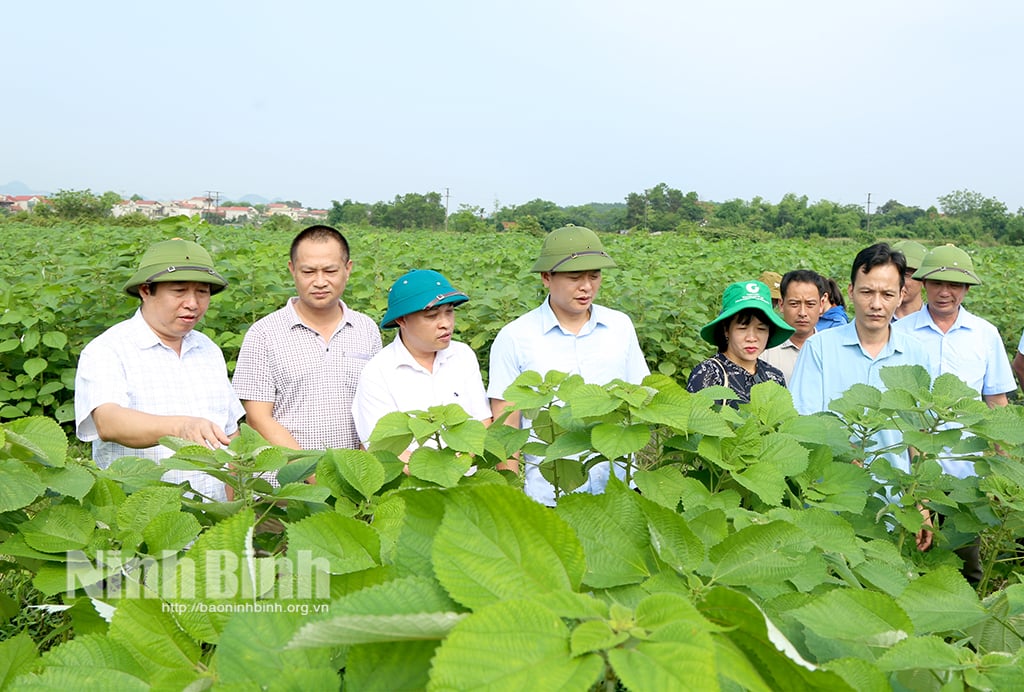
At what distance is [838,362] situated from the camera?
9.83 feet

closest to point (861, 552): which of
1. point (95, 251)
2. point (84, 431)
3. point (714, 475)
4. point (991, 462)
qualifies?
point (714, 475)

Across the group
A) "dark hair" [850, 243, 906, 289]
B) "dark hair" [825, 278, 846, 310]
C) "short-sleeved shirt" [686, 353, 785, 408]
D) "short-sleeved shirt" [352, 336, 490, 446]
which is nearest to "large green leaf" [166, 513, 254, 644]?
"short-sleeved shirt" [352, 336, 490, 446]

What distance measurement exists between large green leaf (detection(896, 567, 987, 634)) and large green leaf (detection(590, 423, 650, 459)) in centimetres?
38

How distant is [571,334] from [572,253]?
1.04 ft

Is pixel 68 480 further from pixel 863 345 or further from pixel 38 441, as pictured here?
pixel 863 345

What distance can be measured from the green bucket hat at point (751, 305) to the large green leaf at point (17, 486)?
2.71 meters

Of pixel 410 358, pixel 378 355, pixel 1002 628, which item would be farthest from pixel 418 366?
pixel 1002 628

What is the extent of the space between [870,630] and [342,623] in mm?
476

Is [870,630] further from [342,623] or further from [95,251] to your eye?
[95,251]

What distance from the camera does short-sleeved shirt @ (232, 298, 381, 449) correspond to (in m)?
3.02

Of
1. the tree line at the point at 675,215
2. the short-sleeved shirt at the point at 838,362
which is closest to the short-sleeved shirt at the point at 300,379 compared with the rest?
the short-sleeved shirt at the point at 838,362

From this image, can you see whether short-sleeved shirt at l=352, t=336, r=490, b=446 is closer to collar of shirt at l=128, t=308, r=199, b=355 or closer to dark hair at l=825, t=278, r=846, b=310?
collar of shirt at l=128, t=308, r=199, b=355

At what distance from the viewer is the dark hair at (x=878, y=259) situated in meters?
3.09

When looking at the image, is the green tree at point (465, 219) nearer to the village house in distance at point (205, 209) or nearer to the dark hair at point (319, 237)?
the village house in distance at point (205, 209)
